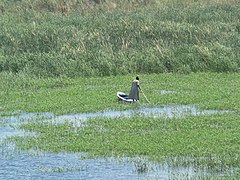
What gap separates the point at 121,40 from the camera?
33.1 metres

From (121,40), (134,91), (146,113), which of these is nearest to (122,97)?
(134,91)

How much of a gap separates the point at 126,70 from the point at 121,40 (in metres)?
3.77

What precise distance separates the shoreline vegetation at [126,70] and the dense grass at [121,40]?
49 mm

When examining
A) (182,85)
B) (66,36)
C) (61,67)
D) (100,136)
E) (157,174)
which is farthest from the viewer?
(66,36)

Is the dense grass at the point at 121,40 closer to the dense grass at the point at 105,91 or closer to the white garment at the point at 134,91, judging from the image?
the dense grass at the point at 105,91

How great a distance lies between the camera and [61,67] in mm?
29734

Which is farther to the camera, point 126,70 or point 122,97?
point 126,70

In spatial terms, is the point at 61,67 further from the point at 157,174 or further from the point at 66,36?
the point at 157,174

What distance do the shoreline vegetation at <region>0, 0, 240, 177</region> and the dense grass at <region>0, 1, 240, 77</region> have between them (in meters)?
0.05

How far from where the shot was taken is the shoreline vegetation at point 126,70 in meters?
19.1

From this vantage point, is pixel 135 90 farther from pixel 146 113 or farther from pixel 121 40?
pixel 121 40

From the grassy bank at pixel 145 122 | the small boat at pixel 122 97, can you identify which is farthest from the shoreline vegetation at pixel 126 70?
the small boat at pixel 122 97

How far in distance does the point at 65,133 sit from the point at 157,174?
488cm

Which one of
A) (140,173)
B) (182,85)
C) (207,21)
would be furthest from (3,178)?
(207,21)
